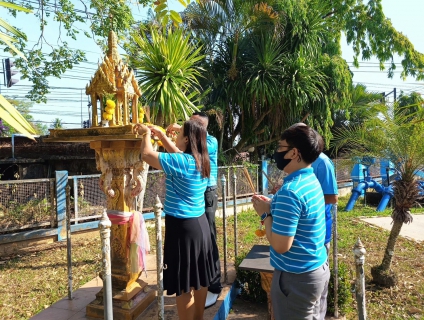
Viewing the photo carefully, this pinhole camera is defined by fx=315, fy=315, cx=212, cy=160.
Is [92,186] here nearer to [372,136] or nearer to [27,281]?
[27,281]

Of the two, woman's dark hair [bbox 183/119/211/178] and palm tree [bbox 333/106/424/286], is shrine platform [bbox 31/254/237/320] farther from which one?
palm tree [bbox 333/106/424/286]

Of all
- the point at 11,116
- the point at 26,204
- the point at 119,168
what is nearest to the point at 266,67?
the point at 26,204

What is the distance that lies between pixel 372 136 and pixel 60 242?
611cm

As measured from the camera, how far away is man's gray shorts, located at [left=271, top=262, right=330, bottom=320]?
173cm

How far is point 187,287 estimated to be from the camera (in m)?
2.37

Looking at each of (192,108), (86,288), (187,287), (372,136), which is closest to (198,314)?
(187,287)

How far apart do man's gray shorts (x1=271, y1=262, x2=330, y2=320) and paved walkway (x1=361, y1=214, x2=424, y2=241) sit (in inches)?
238

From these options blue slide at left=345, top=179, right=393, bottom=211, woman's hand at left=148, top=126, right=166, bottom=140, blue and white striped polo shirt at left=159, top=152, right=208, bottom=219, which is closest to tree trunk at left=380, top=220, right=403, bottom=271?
blue and white striped polo shirt at left=159, top=152, right=208, bottom=219

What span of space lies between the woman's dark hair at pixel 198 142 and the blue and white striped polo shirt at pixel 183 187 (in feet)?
0.20

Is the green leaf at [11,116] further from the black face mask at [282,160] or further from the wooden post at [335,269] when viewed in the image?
the wooden post at [335,269]

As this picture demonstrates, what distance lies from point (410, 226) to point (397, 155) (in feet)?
13.8

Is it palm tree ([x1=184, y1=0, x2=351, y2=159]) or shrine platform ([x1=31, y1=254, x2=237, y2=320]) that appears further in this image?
palm tree ([x1=184, y1=0, x2=351, y2=159])

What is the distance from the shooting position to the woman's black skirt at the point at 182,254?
2.36 meters

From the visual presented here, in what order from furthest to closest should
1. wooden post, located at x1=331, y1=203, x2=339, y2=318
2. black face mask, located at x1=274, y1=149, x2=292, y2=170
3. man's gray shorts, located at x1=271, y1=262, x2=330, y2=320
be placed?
1. wooden post, located at x1=331, y1=203, x2=339, y2=318
2. black face mask, located at x1=274, y1=149, x2=292, y2=170
3. man's gray shorts, located at x1=271, y1=262, x2=330, y2=320
